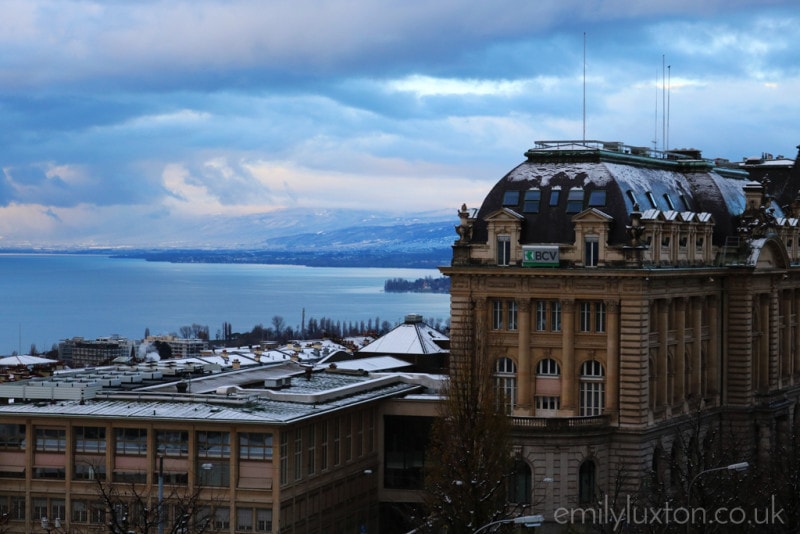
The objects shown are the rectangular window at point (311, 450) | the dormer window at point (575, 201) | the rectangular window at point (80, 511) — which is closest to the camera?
the rectangular window at point (80, 511)

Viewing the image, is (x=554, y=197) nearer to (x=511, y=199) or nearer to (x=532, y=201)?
(x=532, y=201)

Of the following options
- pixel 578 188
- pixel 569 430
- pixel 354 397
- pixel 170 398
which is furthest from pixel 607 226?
pixel 170 398

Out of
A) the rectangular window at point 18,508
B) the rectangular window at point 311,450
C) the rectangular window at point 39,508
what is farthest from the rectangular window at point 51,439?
the rectangular window at point 311,450

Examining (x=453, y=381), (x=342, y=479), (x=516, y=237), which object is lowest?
(x=342, y=479)

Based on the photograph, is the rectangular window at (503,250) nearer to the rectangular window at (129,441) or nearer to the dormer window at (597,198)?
the dormer window at (597,198)

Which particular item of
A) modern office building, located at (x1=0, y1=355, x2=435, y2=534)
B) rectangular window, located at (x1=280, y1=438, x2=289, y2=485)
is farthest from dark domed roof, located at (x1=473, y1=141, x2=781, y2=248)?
rectangular window, located at (x1=280, y1=438, x2=289, y2=485)

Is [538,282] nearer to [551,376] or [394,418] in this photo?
[551,376]

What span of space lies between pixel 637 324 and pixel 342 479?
18.6m

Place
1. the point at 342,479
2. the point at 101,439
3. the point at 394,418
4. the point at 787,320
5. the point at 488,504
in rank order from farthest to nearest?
the point at 787,320 < the point at 394,418 < the point at 342,479 < the point at 101,439 < the point at 488,504

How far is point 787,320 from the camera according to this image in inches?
4550

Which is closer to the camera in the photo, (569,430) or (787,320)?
(569,430)

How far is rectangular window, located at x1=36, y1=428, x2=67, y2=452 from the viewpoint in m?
81.2

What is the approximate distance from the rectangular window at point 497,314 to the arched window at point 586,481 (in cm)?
969

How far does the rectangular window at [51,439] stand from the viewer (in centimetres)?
8125
